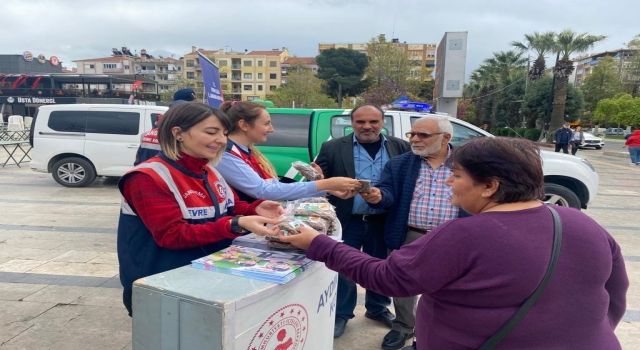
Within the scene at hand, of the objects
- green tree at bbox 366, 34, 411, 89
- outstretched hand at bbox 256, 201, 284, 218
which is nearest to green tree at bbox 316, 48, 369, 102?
green tree at bbox 366, 34, 411, 89

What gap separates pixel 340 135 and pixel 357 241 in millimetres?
3129

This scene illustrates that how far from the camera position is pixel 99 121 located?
8.81m

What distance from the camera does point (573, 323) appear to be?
118cm

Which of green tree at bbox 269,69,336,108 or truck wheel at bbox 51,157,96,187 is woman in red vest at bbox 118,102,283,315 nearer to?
truck wheel at bbox 51,157,96,187

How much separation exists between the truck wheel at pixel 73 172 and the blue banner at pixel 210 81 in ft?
17.1

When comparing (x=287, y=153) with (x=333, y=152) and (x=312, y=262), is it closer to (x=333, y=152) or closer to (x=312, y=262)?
(x=333, y=152)

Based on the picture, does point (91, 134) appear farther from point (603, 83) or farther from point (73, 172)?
point (603, 83)

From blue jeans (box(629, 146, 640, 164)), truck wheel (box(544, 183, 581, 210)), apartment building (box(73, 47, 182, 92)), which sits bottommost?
blue jeans (box(629, 146, 640, 164))

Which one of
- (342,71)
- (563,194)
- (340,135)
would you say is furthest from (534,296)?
(342,71)

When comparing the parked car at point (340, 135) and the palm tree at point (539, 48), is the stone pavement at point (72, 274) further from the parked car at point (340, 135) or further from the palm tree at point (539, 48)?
the palm tree at point (539, 48)

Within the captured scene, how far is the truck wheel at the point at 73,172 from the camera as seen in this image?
895 centimetres

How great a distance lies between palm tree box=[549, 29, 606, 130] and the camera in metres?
29.1

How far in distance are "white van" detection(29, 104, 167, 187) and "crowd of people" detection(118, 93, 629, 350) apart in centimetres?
703

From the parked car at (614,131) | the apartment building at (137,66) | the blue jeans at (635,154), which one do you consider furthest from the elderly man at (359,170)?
the apartment building at (137,66)
